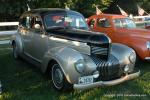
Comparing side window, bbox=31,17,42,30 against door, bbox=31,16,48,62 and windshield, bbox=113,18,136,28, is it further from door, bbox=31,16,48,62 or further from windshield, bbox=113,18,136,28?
windshield, bbox=113,18,136,28

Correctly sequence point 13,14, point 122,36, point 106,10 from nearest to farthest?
point 122,36 < point 13,14 < point 106,10

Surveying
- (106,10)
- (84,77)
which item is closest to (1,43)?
(84,77)

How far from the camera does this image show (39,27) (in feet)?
27.0

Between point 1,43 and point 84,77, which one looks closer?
point 84,77

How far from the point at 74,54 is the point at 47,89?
117cm

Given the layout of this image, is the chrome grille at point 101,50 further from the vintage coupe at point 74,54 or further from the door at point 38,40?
the door at point 38,40

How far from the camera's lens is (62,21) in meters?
8.20

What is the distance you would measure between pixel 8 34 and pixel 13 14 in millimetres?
13066

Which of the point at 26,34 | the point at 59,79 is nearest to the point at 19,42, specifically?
the point at 26,34

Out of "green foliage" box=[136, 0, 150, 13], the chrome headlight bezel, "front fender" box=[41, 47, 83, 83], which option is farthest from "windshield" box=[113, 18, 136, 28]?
"green foliage" box=[136, 0, 150, 13]

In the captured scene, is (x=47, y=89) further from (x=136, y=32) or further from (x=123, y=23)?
(x=123, y=23)

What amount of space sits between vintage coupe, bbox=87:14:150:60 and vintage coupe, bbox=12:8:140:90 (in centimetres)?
168

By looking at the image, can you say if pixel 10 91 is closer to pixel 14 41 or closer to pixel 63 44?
pixel 63 44

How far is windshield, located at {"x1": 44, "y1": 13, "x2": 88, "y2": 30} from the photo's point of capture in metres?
8.09
